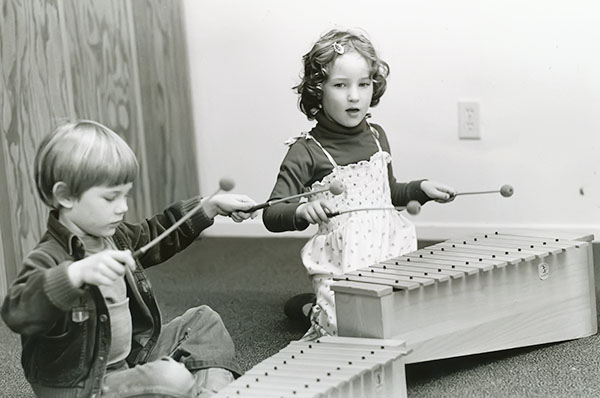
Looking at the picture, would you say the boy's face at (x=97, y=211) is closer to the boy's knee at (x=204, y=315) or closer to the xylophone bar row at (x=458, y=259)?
the boy's knee at (x=204, y=315)

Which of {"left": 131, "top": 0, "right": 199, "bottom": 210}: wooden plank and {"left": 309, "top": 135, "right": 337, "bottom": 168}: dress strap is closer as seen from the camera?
{"left": 309, "top": 135, "right": 337, "bottom": 168}: dress strap

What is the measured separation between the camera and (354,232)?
2.27 meters

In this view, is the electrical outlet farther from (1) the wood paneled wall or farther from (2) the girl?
(1) the wood paneled wall

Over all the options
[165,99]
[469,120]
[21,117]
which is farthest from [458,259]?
[165,99]

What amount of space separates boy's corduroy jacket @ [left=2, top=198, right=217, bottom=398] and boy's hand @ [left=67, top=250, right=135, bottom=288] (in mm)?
16

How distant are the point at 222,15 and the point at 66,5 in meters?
0.62

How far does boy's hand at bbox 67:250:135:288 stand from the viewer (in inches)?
61.1

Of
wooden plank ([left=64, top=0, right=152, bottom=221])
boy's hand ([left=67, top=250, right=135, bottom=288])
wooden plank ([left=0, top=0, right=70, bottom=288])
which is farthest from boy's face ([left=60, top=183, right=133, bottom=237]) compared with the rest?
wooden plank ([left=64, top=0, right=152, bottom=221])

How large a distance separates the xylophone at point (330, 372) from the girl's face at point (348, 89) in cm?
63

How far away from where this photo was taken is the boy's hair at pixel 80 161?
172 cm

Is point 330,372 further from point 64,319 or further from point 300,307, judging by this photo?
point 300,307

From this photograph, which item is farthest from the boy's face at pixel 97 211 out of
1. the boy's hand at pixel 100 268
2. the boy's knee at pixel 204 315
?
the boy's knee at pixel 204 315

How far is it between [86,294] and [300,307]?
907mm

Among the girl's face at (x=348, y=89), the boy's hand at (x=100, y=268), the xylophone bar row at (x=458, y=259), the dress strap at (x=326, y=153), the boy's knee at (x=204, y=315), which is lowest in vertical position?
the boy's knee at (x=204, y=315)
